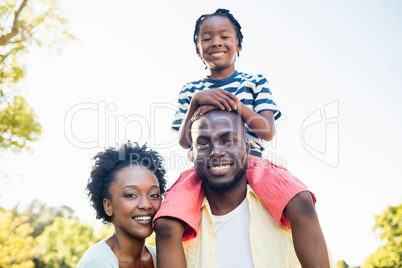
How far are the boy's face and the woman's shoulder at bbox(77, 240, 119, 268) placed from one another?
2.19 metres

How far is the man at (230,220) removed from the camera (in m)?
2.46

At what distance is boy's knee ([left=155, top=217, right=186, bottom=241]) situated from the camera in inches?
103

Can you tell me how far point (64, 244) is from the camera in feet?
110

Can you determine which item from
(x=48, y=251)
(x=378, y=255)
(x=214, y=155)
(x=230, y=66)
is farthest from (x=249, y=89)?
(x=48, y=251)

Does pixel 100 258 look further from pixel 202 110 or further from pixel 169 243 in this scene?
pixel 202 110

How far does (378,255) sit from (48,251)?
101ft

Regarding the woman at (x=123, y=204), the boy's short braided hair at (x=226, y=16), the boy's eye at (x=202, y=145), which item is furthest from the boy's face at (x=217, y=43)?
the woman at (x=123, y=204)

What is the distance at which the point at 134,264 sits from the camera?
10.4 ft

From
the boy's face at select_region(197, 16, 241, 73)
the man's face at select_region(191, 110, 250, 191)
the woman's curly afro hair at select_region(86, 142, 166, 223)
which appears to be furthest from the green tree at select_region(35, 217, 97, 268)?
the man's face at select_region(191, 110, 250, 191)


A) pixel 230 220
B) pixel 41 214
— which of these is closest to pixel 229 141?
pixel 230 220

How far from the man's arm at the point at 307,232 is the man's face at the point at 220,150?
572mm

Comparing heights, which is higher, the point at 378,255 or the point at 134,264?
the point at 134,264

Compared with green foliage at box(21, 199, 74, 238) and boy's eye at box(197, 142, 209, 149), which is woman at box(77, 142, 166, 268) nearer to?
boy's eye at box(197, 142, 209, 149)

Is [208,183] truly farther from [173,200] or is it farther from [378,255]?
[378,255]
